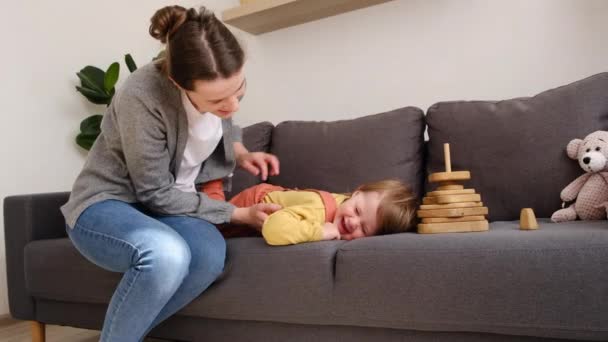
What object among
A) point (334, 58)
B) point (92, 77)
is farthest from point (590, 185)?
point (92, 77)

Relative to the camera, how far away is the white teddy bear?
1364 millimetres

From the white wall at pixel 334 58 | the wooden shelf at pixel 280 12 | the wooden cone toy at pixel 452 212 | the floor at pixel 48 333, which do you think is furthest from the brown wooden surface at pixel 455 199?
the wooden shelf at pixel 280 12

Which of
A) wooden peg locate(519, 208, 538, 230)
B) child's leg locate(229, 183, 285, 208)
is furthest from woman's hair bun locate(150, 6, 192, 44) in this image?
wooden peg locate(519, 208, 538, 230)

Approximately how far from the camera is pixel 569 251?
0.97 m

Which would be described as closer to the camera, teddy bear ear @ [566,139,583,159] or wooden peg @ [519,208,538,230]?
wooden peg @ [519,208,538,230]

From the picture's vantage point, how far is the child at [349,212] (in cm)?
133

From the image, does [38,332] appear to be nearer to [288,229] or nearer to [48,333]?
[48,333]

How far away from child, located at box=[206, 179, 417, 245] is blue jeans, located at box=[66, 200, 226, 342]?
0.63 feet

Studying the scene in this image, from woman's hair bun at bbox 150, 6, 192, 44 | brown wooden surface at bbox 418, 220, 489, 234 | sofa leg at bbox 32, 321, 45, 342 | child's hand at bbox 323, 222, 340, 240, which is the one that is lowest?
sofa leg at bbox 32, 321, 45, 342

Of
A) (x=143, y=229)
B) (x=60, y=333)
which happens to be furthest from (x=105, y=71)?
(x=143, y=229)

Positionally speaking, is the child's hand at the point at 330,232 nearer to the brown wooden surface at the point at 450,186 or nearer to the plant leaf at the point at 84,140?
the brown wooden surface at the point at 450,186

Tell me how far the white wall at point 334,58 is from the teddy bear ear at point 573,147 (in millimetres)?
574

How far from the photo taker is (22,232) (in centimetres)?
171

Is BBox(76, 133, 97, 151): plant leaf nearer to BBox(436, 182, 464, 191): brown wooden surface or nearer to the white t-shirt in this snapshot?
the white t-shirt
